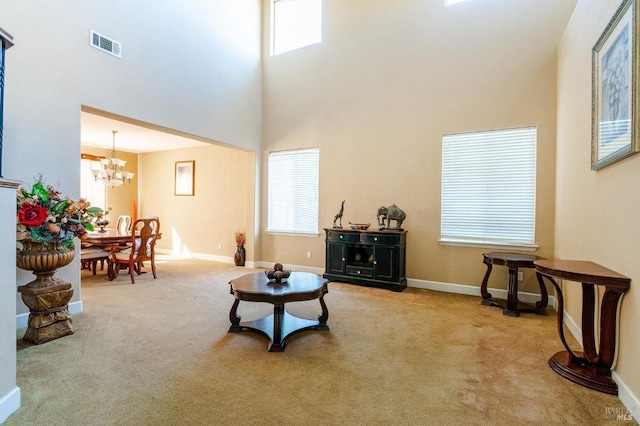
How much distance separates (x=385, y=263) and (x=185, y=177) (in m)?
5.56

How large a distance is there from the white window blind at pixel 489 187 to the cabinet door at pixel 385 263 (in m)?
0.77

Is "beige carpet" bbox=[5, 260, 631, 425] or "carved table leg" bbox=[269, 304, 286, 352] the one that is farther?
"carved table leg" bbox=[269, 304, 286, 352]

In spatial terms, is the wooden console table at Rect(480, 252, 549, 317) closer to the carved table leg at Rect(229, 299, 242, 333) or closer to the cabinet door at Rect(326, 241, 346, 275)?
the cabinet door at Rect(326, 241, 346, 275)

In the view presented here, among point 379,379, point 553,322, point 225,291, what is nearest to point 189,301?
point 225,291

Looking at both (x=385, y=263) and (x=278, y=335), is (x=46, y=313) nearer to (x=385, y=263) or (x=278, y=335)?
(x=278, y=335)

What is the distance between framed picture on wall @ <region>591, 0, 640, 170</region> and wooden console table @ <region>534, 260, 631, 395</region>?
0.77 meters

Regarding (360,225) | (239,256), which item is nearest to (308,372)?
(360,225)

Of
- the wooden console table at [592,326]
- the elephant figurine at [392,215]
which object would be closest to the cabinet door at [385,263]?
the elephant figurine at [392,215]

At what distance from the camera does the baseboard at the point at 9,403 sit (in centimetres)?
173

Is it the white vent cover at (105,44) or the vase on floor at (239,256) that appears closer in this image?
the white vent cover at (105,44)

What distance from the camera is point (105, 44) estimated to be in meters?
3.78

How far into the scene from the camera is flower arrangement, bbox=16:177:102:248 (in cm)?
263

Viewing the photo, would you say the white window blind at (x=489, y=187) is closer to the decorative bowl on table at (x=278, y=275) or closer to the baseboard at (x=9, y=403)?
the decorative bowl on table at (x=278, y=275)

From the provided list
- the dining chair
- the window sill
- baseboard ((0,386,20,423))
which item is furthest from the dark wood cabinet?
the dining chair
